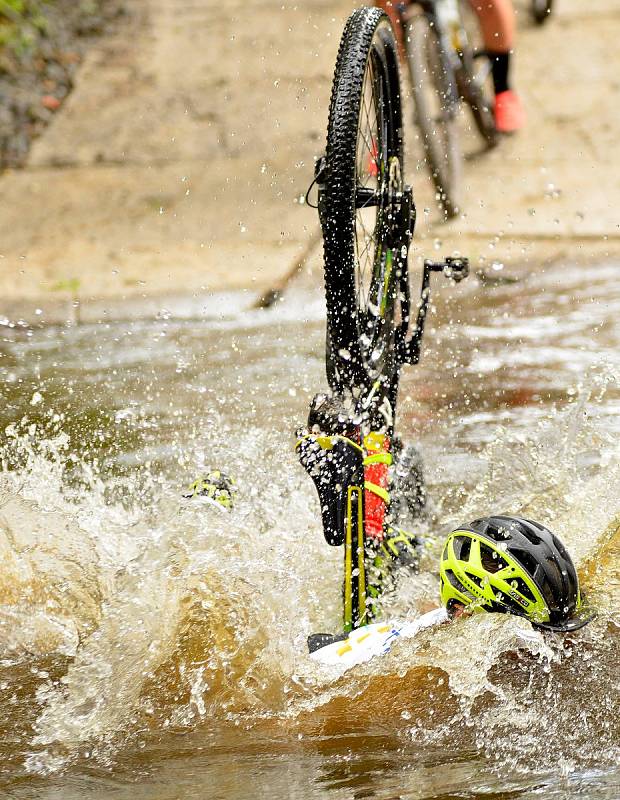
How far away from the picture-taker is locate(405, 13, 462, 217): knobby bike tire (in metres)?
6.54

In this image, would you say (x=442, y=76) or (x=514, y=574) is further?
(x=442, y=76)

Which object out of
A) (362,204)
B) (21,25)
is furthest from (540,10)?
Answer: (362,204)

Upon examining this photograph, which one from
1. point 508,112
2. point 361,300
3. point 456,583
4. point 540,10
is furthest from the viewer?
point 540,10

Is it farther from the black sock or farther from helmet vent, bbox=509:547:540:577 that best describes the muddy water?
the black sock

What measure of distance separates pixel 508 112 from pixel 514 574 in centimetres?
563

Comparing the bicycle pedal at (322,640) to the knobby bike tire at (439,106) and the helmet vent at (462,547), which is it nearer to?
the helmet vent at (462,547)

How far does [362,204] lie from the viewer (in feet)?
11.4

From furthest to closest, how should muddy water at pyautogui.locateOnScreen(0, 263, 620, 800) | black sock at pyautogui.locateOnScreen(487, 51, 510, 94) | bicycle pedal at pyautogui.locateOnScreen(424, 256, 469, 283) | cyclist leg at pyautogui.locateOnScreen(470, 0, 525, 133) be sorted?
black sock at pyautogui.locateOnScreen(487, 51, 510, 94), cyclist leg at pyautogui.locateOnScreen(470, 0, 525, 133), bicycle pedal at pyautogui.locateOnScreen(424, 256, 469, 283), muddy water at pyautogui.locateOnScreen(0, 263, 620, 800)

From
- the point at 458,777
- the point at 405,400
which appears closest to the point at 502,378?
the point at 405,400

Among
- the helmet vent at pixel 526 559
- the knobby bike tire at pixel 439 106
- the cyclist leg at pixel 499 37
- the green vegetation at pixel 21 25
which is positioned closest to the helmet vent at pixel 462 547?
the helmet vent at pixel 526 559

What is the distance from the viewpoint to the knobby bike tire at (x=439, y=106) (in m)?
6.54

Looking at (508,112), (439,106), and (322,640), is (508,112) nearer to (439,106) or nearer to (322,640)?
(439,106)

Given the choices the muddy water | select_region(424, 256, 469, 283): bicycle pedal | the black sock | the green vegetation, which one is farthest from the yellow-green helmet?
the green vegetation

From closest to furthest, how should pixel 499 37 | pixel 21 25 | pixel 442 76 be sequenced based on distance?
pixel 442 76 < pixel 499 37 < pixel 21 25
